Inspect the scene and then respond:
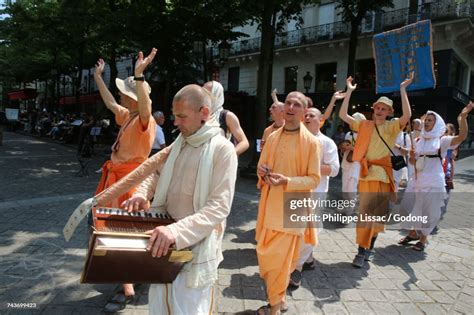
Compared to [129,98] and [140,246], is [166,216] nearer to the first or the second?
[140,246]

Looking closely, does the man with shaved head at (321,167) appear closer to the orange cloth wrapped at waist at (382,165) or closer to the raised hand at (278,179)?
the orange cloth wrapped at waist at (382,165)

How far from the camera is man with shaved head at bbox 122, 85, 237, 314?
2086mm

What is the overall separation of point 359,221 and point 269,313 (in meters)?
2.06

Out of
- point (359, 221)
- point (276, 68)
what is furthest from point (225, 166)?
point (276, 68)

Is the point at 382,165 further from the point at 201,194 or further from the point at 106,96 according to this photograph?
the point at 106,96

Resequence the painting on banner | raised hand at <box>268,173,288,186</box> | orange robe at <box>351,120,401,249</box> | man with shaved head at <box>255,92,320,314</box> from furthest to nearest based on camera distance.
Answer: the painting on banner
orange robe at <box>351,120,401,249</box>
man with shaved head at <box>255,92,320,314</box>
raised hand at <box>268,173,288,186</box>

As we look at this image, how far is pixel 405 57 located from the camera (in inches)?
212

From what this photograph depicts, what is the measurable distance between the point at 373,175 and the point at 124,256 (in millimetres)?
3638

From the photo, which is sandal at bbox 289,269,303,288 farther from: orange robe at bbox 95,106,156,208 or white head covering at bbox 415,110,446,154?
white head covering at bbox 415,110,446,154

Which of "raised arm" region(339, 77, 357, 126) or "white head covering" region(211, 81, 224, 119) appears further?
"raised arm" region(339, 77, 357, 126)

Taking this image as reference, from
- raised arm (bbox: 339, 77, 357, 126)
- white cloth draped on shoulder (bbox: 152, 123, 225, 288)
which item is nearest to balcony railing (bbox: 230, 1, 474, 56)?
raised arm (bbox: 339, 77, 357, 126)

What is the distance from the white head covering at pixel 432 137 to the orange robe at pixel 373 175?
1292 mm

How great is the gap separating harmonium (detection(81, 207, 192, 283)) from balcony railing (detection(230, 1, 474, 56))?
787 inches

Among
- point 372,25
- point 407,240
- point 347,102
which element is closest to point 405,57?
point 347,102
